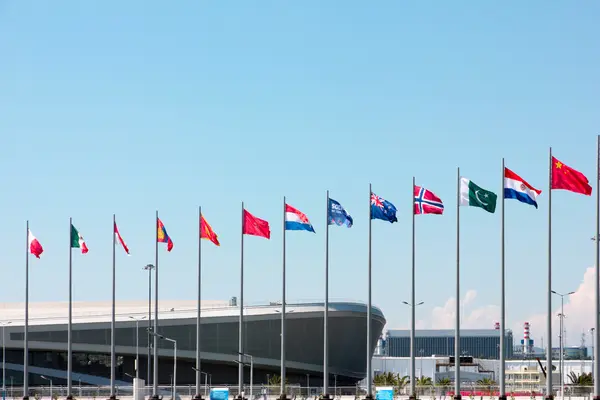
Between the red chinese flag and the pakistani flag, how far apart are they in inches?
219

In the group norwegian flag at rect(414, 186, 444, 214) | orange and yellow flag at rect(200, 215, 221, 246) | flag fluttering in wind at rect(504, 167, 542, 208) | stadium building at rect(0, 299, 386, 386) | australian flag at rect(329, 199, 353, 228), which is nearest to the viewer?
flag fluttering in wind at rect(504, 167, 542, 208)

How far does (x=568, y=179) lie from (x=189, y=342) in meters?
77.1

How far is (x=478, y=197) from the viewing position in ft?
212

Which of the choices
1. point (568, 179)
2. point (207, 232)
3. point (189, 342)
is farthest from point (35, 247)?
point (189, 342)

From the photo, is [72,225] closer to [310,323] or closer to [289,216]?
[289,216]

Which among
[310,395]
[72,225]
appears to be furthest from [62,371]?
[72,225]

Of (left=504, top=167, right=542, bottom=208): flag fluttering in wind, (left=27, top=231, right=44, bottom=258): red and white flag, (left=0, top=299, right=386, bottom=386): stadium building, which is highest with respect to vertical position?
(left=504, top=167, right=542, bottom=208): flag fluttering in wind

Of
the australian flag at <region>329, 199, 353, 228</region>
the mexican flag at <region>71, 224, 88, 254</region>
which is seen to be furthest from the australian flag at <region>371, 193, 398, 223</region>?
the mexican flag at <region>71, 224, 88, 254</region>

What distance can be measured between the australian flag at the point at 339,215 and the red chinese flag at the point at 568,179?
1708 cm

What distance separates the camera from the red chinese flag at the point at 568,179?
57.8 metres

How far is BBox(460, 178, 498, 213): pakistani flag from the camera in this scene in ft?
212

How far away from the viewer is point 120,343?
127 m

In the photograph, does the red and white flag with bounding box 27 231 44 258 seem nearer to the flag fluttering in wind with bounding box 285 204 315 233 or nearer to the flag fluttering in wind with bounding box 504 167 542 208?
the flag fluttering in wind with bounding box 285 204 315 233

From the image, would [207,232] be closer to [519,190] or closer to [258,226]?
[258,226]
